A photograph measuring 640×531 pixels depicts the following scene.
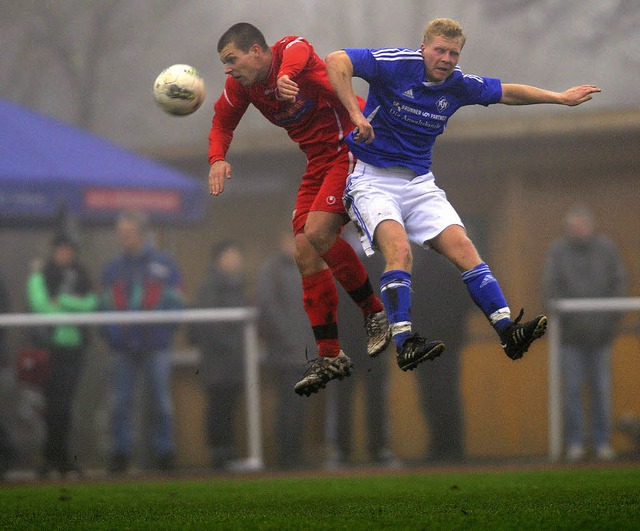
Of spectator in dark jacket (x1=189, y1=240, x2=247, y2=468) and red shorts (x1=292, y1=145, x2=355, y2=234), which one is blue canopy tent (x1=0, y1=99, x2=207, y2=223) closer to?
spectator in dark jacket (x1=189, y1=240, x2=247, y2=468)

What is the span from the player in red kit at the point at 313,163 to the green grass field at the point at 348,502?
862 mm

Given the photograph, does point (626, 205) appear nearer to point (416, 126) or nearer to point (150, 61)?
point (416, 126)

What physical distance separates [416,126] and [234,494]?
277cm

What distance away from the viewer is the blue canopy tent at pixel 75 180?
11898 mm

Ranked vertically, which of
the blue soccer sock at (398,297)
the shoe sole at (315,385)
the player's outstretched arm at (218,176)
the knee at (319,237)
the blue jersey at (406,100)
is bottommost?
the shoe sole at (315,385)

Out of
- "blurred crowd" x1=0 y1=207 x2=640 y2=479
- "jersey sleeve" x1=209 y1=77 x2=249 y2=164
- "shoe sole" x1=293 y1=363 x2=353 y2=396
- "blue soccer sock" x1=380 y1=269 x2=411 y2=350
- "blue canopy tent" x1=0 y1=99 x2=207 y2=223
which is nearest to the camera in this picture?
"blue soccer sock" x1=380 y1=269 x2=411 y2=350

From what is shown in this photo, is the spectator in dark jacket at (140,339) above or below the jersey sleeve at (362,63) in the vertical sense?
below

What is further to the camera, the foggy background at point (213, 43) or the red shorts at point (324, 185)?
the foggy background at point (213, 43)

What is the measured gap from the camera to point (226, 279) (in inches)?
445

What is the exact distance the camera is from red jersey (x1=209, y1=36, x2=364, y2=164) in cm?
713

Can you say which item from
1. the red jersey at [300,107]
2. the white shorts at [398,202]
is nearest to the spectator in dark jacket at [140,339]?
the red jersey at [300,107]

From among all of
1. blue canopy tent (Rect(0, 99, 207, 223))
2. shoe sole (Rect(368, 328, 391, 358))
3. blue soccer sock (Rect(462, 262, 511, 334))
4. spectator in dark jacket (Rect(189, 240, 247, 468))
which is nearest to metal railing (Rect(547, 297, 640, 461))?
spectator in dark jacket (Rect(189, 240, 247, 468))

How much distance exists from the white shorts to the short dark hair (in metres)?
0.92

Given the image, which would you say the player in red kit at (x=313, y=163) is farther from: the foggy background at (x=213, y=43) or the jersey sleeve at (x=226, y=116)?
the foggy background at (x=213, y=43)
